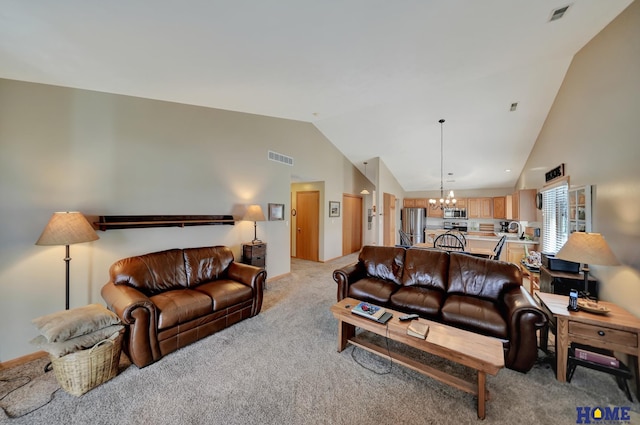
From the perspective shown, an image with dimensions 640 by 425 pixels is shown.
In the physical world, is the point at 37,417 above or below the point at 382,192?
below

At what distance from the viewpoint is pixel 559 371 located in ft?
6.39

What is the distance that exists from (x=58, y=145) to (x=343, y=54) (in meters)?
3.15

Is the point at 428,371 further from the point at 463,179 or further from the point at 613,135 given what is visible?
the point at 463,179

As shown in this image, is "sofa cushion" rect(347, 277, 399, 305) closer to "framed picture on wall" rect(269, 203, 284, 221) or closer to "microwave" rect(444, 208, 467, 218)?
"framed picture on wall" rect(269, 203, 284, 221)

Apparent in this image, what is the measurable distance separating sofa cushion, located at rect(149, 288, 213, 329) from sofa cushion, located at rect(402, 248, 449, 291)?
2.48 m

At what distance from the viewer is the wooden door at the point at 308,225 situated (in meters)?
6.31

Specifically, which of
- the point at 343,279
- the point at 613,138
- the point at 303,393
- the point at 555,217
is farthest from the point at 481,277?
the point at 555,217

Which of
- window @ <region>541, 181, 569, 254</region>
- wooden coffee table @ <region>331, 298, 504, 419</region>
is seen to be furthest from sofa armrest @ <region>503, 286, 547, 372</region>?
window @ <region>541, 181, 569, 254</region>

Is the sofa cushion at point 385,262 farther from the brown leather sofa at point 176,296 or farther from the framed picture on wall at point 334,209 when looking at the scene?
the framed picture on wall at point 334,209

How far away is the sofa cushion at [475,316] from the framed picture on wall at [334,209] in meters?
4.02

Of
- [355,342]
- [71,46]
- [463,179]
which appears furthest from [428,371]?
[463,179]

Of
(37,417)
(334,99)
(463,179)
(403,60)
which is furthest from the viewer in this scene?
(463,179)

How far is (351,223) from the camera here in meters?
7.45

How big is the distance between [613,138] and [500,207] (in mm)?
6204
